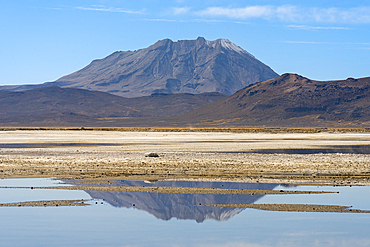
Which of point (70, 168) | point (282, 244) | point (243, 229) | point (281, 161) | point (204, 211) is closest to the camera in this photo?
point (282, 244)

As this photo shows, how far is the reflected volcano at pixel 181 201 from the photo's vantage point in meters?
14.1

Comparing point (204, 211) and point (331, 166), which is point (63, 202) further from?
point (331, 166)

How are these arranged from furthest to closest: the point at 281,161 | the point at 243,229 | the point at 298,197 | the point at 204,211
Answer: the point at 281,161 → the point at 298,197 → the point at 204,211 → the point at 243,229

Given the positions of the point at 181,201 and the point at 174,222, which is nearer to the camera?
the point at 174,222

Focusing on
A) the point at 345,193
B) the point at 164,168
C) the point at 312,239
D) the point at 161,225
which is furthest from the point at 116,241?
the point at 164,168

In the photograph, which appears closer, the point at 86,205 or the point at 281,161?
the point at 86,205

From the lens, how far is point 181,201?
16.3 m

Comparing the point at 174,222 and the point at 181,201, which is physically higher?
the point at 181,201

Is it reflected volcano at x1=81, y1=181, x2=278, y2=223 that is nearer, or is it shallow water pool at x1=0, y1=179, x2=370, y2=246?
shallow water pool at x1=0, y1=179, x2=370, y2=246

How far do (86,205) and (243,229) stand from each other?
552cm

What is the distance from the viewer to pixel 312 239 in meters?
11.2

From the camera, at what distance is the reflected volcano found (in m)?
14.1

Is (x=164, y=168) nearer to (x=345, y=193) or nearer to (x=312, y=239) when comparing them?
(x=345, y=193)

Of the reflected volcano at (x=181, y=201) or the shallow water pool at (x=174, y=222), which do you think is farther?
the reflected volcano at (x=181, y=201)
